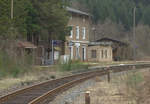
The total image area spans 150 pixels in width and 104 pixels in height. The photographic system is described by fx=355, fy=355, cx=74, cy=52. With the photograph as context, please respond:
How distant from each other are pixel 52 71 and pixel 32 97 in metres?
15.4

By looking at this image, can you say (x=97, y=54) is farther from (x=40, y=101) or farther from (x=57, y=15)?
(x=40, y=101)

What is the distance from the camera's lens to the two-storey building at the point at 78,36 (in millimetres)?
50456

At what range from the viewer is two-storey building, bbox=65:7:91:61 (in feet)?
166

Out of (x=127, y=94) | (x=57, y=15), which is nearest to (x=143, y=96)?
(x=127, y=94)

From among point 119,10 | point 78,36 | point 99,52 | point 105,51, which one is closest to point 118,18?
point 119,10

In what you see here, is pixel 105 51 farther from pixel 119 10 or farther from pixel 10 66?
pixel 119 10

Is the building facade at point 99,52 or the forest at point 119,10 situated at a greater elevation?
the forest at point 119,10

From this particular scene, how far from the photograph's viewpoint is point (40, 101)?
13.1m

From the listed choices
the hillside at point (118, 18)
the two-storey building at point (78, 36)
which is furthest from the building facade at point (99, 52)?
the hillside at point (118, 18)

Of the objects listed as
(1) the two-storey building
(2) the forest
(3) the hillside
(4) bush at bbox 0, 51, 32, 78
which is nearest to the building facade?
(1) the two-storey building

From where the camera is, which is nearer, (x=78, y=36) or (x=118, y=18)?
(x=78, y=36)

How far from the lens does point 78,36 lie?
5328cm

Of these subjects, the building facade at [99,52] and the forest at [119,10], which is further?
the forest at [119,10]

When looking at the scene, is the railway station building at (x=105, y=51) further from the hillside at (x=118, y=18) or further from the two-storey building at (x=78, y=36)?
the hillside at (x=118, y=18)
